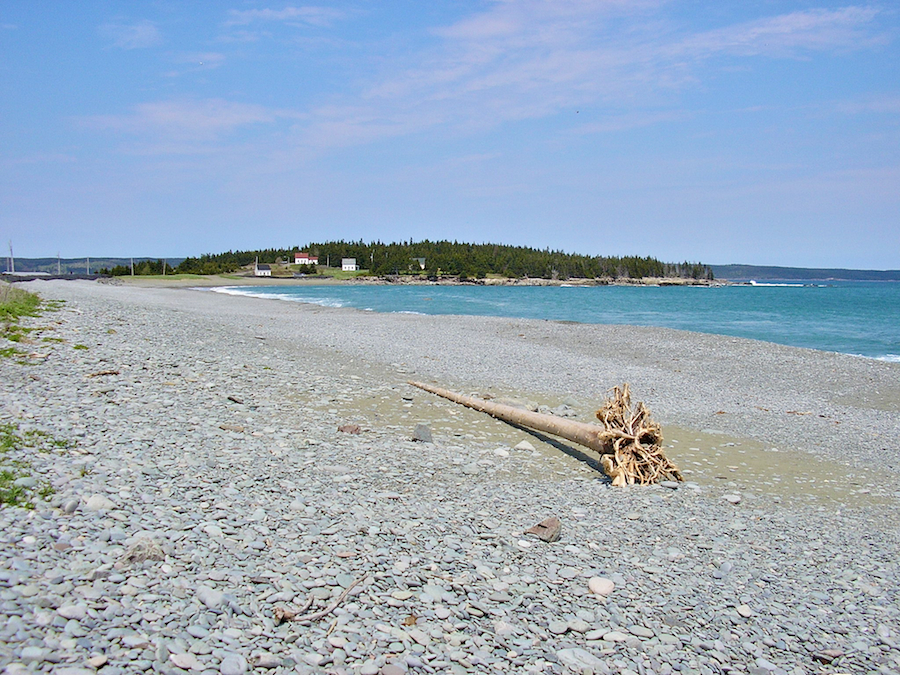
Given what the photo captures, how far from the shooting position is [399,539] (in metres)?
6.08

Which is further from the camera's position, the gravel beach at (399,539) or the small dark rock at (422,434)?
the small dark rock at (422,434)

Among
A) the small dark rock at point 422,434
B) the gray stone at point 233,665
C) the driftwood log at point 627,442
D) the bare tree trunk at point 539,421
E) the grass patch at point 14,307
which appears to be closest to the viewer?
the gray stone at point 233,665

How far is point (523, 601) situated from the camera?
17.1ft

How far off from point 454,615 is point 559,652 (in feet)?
2.85

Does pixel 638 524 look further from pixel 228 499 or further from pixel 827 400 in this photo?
pixel 827 400

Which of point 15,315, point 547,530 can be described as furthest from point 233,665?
point 15,315

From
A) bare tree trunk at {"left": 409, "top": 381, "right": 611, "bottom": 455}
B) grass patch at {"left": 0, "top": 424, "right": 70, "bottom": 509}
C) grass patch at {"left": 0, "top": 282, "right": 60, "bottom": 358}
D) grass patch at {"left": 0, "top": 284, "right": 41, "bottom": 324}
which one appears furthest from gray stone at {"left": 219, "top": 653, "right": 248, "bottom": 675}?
grass patch at {"left": 0, "top": 284, "right": 41, "bottom": 324}

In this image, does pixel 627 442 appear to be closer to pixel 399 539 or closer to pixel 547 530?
pixel 547 530

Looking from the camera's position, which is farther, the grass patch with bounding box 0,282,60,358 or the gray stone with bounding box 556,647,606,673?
the grass patch with bounding box 0,282,60,358

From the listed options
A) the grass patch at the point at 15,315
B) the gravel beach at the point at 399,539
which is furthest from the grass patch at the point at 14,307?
the gravel beach at the point at 399,539

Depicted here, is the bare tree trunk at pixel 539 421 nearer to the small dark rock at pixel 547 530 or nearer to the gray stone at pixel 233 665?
the small dark rock at pixel 547 530

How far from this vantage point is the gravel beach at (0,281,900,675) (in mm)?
4445

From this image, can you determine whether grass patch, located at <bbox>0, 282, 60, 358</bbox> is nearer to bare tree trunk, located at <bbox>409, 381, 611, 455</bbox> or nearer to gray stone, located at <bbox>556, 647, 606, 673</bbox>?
bare tree trunk, located at <bbox>409, 381, 611, 455</bbox>

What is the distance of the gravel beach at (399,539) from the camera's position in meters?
4.45
